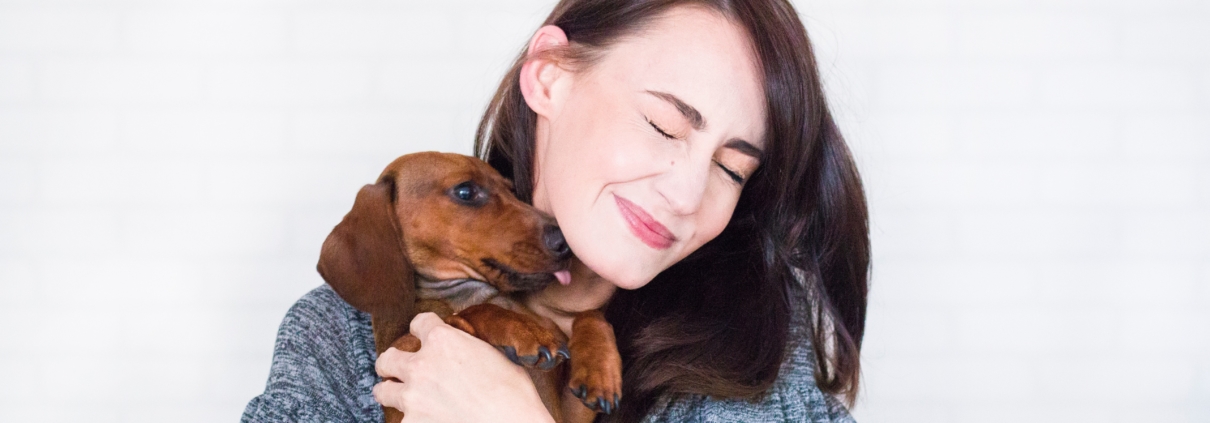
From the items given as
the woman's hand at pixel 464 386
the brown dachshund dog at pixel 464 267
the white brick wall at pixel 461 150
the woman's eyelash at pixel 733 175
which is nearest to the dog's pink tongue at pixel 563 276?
the brown dachshund dog at pixel 464 267

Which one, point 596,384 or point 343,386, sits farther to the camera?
point 343,386

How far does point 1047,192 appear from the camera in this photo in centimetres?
244

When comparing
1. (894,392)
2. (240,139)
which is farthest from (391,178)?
(894,392)

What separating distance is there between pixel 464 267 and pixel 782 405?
626mm

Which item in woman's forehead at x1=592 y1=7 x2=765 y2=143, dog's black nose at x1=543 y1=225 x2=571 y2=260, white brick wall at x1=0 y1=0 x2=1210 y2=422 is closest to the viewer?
woman's forehead at x1=592 y1=7 x2=765 y2=143

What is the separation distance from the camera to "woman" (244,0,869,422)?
60.6 inches

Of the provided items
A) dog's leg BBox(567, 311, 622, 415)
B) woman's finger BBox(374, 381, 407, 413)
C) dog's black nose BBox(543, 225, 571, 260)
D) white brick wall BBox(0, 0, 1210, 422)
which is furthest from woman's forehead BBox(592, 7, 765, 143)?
white brick wall BBox(0, 0, 1210, 422)

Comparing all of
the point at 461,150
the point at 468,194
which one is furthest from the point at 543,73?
the point at 461,150

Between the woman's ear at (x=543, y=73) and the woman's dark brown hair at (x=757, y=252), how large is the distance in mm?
36

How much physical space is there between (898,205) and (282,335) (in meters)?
1.49

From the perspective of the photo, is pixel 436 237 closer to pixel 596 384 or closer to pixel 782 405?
pixel 596 384

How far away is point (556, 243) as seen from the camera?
166 cm

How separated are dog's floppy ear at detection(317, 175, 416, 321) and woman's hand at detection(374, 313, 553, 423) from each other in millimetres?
118

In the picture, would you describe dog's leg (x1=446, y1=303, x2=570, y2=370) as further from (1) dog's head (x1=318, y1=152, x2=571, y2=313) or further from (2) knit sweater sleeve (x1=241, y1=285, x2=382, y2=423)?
(2) knit sweater sleeve (x1=241, y1=285, x2=382, y2=423)
